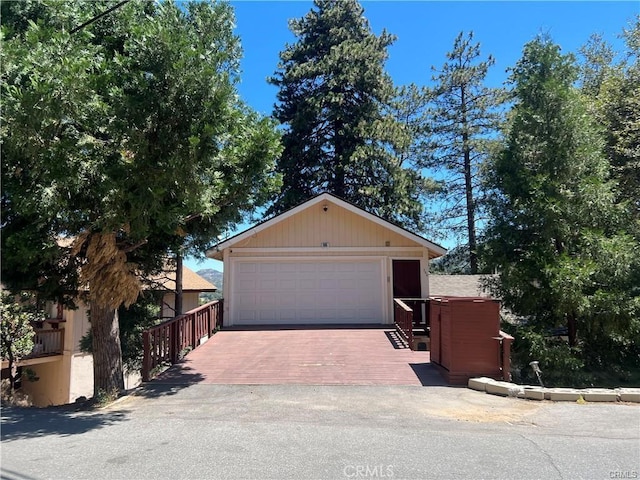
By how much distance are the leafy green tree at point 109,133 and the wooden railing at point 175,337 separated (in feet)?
2.70

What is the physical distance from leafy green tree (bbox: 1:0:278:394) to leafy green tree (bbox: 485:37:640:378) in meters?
7.28

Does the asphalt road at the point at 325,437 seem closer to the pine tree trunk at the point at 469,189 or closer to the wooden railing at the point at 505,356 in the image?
the wooden railing at the point at 505,356

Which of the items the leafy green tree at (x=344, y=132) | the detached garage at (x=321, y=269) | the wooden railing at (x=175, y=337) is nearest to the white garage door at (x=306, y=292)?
the detached garage at (x=321, y=269)

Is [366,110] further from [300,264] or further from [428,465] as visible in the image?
[428,465]

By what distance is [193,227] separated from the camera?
898 centimetres

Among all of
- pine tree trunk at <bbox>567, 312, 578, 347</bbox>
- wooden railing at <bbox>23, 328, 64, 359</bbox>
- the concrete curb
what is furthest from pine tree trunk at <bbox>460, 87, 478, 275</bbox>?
wooden railing at <bbox>23, 328, 64, 359</bbox>

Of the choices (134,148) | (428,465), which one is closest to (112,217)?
(134,148)

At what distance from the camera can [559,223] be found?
11469 millimetres

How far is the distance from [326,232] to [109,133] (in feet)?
30.3

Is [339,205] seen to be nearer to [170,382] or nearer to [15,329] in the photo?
[170,382]

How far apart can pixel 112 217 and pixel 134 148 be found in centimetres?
103

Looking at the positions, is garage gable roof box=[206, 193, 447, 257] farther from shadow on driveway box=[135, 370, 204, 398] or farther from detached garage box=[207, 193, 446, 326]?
shadow on driveway box=[135, 370, 204, 398]

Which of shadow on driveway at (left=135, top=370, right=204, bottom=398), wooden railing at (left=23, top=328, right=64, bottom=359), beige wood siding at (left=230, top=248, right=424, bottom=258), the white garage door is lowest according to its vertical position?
wooden railing at (left=23, top=328, right=64, bottom=359)

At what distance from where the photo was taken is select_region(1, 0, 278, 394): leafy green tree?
6117mm
